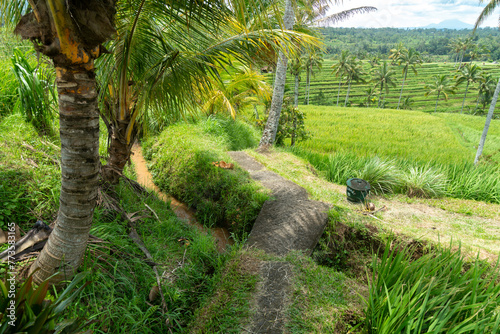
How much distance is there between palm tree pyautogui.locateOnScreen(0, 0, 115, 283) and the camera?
1703 millimetres

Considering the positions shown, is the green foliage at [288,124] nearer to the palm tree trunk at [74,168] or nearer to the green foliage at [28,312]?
the palm tree trunk at [74,168]

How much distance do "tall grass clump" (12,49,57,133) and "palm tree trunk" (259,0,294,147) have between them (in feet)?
15.7

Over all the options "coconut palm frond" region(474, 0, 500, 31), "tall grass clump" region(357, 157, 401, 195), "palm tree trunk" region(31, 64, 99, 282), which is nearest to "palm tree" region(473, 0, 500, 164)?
"coconut palm frond" region(474, 0, 500, 31)

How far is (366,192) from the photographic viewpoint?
504 cm

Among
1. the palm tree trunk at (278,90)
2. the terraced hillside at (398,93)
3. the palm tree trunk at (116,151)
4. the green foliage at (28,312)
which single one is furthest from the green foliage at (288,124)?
the terraced hillside at (398,93)

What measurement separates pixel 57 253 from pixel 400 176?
6224mm

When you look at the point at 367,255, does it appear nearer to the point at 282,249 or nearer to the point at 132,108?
the point at 282,249

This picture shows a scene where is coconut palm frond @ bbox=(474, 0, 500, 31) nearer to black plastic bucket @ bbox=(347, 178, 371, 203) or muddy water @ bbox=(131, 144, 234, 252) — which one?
black plastic bucket @ bbox=(347, 178, 371, 203)

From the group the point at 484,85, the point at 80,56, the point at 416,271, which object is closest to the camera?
the point at 80,56

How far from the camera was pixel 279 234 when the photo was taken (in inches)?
160

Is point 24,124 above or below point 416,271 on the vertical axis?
above

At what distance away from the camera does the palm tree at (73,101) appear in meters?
1.70

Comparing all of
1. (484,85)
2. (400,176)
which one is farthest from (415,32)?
(400,176)

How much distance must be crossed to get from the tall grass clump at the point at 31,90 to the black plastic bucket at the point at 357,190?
5.07m
